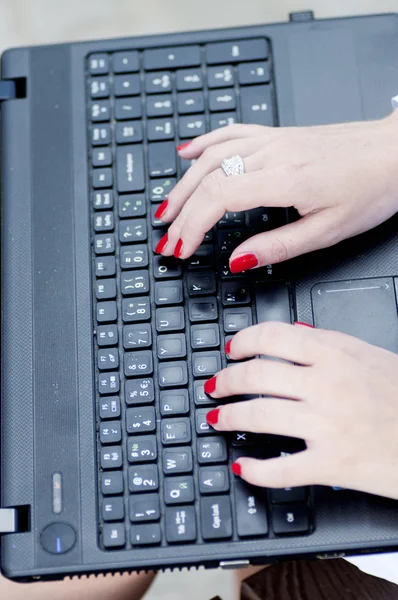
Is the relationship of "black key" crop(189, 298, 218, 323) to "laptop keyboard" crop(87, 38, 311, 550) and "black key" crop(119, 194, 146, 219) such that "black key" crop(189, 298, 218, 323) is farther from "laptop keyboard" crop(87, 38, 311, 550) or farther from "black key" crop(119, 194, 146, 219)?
"black key" crop(119, 194, 146, 219)

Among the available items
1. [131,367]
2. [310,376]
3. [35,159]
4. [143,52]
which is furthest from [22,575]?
[143,52]

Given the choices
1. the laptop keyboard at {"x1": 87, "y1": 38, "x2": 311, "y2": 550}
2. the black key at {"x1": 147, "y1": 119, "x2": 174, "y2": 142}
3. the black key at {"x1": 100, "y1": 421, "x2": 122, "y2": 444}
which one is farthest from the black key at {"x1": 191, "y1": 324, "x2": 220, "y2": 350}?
the black key at {"x1": 147, "y1": 119, "x2": 174, "y2": 142}

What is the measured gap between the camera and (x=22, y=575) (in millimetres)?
616

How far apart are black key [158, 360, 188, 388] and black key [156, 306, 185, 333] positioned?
1.3 inches

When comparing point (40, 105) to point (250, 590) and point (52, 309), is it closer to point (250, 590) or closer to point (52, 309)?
point (52, 309)

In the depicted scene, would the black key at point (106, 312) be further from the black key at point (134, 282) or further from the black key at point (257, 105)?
the black key at point (257, 105)

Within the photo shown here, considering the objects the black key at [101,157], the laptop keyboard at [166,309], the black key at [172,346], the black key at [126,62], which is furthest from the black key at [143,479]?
the black key at [126,62]

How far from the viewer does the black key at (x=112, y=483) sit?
2.04 ft

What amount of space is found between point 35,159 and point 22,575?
0.41 metres

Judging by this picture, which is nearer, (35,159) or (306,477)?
(306,477)

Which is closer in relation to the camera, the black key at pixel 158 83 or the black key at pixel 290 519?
the black key at pixel 290 519

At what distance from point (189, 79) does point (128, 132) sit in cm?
9

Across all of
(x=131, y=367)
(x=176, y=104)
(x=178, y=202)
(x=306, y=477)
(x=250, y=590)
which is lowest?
(x=250, y=590)

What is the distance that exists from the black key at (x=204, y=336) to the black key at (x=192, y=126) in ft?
0.69
